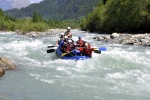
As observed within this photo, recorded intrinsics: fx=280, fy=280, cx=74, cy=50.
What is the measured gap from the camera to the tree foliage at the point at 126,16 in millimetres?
46812

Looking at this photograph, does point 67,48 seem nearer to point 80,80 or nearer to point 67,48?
point 67,48

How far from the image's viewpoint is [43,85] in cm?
1248

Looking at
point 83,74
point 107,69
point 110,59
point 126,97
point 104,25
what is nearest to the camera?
point 126,97

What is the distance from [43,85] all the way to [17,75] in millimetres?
2354

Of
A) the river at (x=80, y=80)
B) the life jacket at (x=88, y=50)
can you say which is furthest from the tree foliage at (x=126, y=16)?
the river at (x=80, y=80)

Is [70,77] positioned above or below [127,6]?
below

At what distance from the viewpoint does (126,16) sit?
5103 centimetres

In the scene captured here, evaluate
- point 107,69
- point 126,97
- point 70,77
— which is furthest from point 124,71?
point 126,97

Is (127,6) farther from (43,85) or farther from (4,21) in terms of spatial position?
(4,21)

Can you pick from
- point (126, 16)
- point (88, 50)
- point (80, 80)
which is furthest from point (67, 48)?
point (126, 16)

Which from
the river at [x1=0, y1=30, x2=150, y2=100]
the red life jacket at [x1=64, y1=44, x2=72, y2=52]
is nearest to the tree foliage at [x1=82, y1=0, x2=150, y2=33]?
the red life jacket at [x1=64, y1=44, x2=72, y2=52]

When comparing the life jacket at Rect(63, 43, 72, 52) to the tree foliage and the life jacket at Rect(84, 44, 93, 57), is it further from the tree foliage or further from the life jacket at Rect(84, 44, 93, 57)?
the tree foliage

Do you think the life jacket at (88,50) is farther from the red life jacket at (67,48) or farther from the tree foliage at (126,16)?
the tree foliage at (126,16)

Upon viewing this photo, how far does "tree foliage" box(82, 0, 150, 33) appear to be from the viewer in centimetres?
4681
